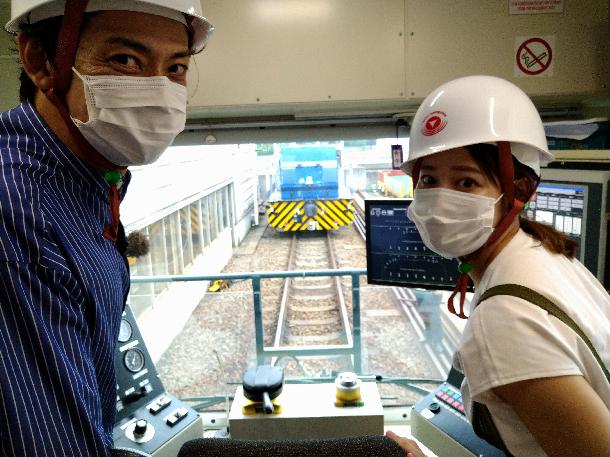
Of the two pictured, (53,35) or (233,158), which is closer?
(53,35)

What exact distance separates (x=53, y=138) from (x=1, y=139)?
0.09 m

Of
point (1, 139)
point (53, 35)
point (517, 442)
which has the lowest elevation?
point (517, 442)

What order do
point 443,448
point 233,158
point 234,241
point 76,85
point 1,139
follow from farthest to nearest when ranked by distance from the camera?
point 234,241
point 233,158
point 443,448
point 76,85
point 1,139

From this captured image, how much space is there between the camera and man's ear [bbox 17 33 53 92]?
0.95m

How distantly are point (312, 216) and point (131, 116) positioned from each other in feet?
32.1

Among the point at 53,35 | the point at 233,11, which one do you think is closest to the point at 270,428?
the point at 53,35

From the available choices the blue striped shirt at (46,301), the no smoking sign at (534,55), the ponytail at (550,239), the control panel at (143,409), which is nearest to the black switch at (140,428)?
the control panel at (143,409)

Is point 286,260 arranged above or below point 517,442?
below

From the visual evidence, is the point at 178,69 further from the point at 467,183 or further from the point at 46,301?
the point at 467,183

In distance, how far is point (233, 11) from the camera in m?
1.88

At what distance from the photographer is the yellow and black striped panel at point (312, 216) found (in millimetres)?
10664

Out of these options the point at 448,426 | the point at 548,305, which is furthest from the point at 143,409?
the point at 548,305

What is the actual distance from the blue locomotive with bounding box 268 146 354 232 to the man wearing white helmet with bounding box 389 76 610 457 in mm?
8850

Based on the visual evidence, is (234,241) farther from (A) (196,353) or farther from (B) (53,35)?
(B) (53,35)
